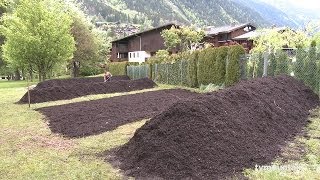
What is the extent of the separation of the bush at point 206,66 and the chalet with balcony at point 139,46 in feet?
117

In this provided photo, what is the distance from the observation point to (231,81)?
20.0m

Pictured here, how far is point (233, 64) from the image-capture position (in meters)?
19.8

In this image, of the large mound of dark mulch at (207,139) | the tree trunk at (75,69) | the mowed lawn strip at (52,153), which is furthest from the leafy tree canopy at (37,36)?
the large mound of dark mulch at (207,139)

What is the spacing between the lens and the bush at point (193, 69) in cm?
2511

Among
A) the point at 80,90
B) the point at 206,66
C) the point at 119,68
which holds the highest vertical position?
the point at 206,66

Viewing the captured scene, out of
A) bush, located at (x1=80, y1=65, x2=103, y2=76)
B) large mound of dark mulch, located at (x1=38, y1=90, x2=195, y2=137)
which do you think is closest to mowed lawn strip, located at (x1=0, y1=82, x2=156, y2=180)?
large mound of dark mulch, located at (x1=38, y1=90, x2=195, y2=137)

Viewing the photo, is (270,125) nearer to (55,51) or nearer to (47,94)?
(47,94)

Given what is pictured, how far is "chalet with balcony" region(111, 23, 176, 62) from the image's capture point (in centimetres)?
6210

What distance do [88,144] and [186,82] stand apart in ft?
61.0

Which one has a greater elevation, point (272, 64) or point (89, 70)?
point (272, 64)

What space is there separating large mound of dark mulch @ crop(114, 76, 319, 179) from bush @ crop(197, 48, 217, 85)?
1306cm

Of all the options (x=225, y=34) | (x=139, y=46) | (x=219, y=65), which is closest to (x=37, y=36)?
(x=219, y=65)

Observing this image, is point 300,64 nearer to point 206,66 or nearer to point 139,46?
point 206,66

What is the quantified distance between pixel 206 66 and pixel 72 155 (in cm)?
1626
